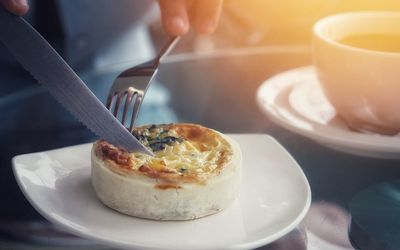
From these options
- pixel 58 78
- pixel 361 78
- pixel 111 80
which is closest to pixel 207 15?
pixel 111 80

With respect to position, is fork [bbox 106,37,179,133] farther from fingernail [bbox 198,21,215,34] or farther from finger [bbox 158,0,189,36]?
fingernail [bbox 198,21,215,34]

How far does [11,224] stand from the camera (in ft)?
3.18

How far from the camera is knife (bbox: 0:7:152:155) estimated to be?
0.95 metres

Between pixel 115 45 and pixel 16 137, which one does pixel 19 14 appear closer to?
pixel 16 137

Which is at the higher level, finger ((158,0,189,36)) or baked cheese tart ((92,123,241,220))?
finger ((158,0,189,36))

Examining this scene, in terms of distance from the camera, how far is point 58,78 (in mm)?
972

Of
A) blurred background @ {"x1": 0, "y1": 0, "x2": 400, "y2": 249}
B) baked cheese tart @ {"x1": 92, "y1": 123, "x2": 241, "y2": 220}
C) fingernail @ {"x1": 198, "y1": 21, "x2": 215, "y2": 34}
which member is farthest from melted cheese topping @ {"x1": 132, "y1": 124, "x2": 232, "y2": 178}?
fingernail @ {"x1": 198, "y1": 21, "x2": 215, "y2": 34}

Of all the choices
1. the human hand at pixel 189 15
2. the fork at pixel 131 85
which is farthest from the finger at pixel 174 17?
the fork at pixel 131 85

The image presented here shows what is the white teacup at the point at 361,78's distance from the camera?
118 cm

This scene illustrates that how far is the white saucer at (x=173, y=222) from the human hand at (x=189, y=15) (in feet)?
1.09

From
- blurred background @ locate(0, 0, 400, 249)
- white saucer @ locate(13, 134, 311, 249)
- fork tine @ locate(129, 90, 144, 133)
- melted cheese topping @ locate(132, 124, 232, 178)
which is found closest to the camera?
white saucer @ locate(13, 134, 311, 249)

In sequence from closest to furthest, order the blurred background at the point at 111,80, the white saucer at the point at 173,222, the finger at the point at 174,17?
the white saucer at the point at 173,222 → the blurred background at the point at 111,80 → the finger at the point at 174,17

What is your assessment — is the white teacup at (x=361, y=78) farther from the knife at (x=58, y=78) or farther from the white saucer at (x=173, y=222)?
the knife at (x=58, y=78)

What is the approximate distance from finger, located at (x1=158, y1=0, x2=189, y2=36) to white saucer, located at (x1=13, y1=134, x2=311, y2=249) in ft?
1.06
